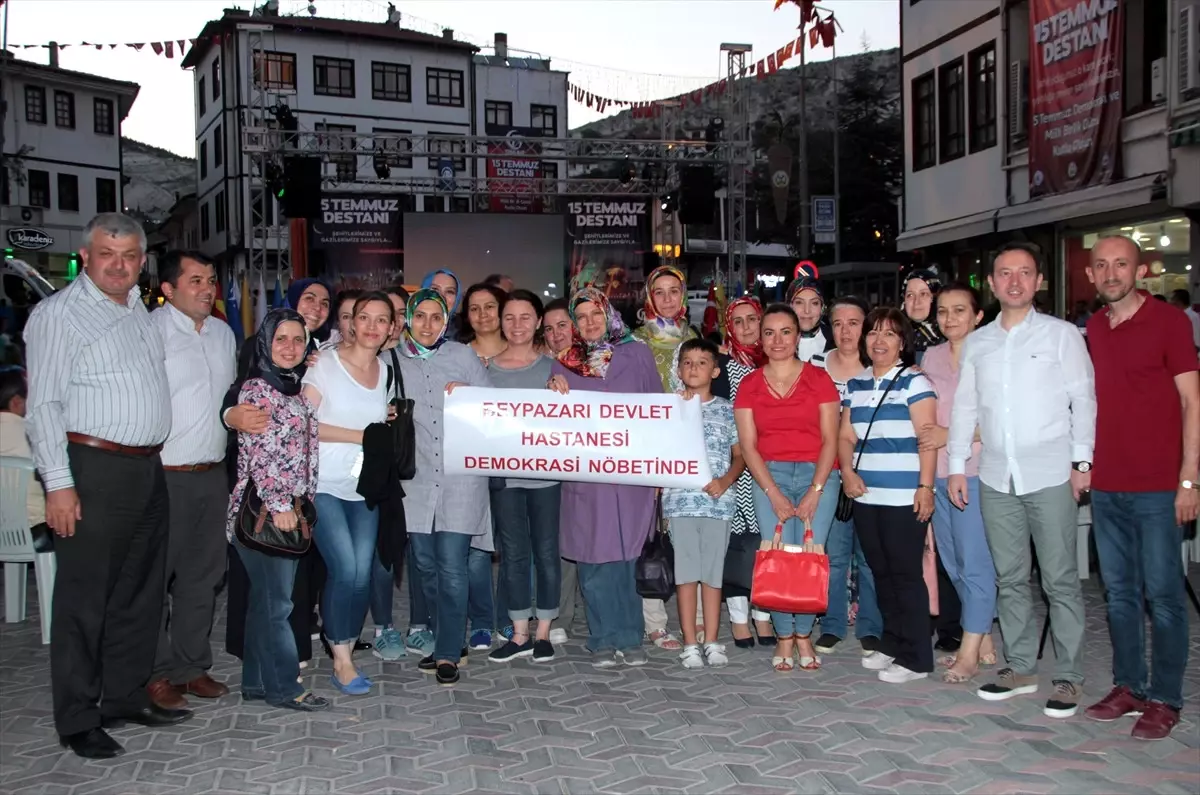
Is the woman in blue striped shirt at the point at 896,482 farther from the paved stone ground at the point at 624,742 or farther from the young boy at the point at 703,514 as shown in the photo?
the young boy at the point at 703,514

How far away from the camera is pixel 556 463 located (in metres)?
6.09

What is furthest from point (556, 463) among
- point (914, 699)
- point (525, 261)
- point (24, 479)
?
point (525, 261)

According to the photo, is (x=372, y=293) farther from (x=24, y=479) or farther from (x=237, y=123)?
(x=237, y=123)

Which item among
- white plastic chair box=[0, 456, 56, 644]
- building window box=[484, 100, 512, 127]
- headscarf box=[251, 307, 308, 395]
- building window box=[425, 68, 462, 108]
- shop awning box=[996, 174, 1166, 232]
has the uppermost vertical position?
building window box=[425, 68, 462, 108]

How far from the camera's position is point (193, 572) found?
221 inches

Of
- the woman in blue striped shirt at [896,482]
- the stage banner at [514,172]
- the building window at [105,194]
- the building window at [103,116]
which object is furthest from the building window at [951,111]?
the building window at [103,116]

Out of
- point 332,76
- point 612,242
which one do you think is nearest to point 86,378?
point 612,242

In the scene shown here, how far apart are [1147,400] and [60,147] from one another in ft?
160

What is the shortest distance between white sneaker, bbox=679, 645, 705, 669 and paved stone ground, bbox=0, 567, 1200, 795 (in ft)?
0.21

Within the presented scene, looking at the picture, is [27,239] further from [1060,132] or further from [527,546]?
[1060,132]

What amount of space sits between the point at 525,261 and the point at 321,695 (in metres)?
22.8

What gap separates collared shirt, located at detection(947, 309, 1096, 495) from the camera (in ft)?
17.1

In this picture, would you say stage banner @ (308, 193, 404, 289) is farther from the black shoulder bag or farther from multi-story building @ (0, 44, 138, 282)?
the black shoulder bag

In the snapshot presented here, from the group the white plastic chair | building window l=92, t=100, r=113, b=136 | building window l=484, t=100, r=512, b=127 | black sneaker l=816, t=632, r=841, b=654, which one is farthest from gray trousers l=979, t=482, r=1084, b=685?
building window l=92, t=100, r=113, b=136
